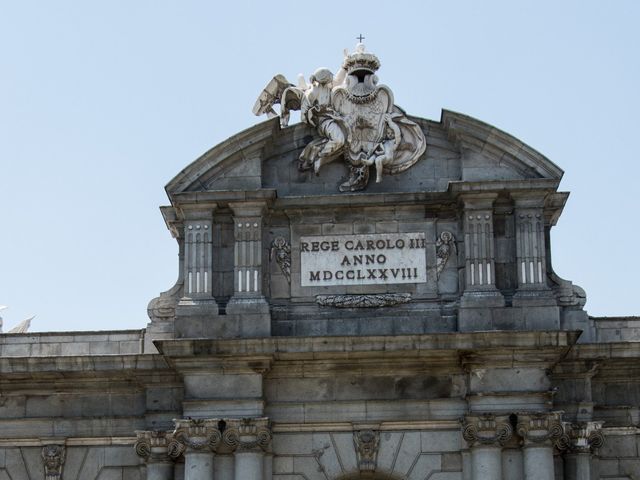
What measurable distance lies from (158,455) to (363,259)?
5341 mm

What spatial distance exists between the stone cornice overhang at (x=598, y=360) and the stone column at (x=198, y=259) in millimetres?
6650

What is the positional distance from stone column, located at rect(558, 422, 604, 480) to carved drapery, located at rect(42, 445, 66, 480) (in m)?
9.49

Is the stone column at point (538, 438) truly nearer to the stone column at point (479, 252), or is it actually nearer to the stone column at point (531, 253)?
the stone column at point (531, 253)

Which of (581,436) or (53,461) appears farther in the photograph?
(53,461)

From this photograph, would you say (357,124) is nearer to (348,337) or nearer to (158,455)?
(348,337)

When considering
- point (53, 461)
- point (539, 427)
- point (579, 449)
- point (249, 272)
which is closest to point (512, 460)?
point (539, 427)

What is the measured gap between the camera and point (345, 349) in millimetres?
28031

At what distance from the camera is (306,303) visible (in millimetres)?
29188

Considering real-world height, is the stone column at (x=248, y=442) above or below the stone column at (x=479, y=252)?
below

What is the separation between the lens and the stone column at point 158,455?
93.5ft

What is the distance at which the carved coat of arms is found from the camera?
97.7 ft

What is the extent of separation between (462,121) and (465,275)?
9.82 feet

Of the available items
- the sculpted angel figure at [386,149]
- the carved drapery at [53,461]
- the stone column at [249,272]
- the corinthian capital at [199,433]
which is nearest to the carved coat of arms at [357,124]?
the sculpted angel figure at [386,149]

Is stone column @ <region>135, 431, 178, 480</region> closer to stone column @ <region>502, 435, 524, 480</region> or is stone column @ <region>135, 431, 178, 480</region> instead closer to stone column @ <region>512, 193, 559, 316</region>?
stone column @ <region>502, 435, 524, 480</region>
